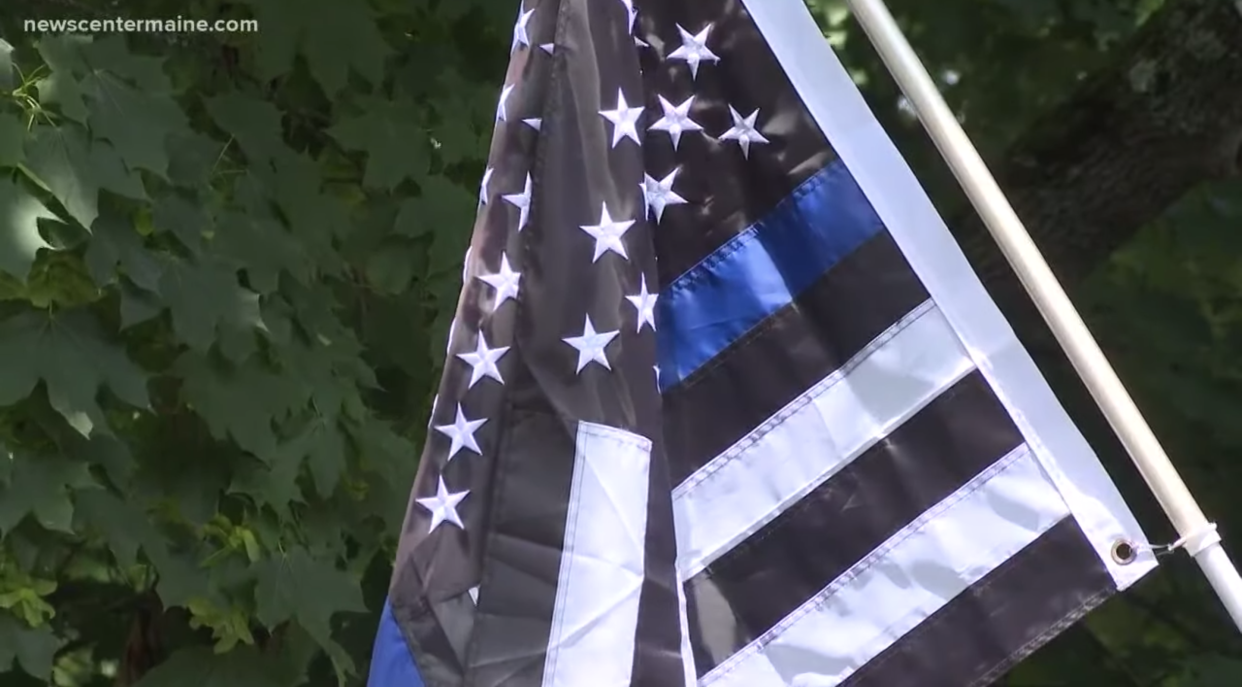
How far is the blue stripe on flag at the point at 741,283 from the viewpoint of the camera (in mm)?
1749

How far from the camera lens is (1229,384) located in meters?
3.56

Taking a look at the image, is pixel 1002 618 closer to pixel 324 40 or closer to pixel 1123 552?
pixel 1123 552

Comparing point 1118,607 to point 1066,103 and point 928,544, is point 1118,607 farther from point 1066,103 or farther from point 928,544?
point 928,544

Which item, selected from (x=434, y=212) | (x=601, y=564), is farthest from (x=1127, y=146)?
(x=601, y=564)

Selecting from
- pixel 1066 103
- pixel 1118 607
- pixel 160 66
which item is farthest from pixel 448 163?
pixel 1118 607

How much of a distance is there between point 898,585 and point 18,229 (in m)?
1.29

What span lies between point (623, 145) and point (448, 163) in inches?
43.4

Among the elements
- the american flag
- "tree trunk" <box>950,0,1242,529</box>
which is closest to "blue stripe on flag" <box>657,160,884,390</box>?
the american flag

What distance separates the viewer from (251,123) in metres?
2.57

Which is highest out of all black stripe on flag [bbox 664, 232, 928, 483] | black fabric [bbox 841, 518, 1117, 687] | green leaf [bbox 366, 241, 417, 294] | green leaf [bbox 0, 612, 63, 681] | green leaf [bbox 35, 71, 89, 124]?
green leaf [bbox 35, 71, 89, 124]

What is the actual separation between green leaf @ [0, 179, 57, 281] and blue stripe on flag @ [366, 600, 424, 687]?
0.79 meters

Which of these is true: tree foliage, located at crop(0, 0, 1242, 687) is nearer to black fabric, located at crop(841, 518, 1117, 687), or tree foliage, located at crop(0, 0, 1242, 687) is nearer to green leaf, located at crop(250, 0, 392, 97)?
green leaf, located at crop(250, 0, 392, 97)

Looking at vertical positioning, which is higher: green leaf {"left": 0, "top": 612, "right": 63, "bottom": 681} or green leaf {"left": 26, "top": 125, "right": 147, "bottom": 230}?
green leaf {"left": 26, "top": 125, "right": 147, "bottom": 230}

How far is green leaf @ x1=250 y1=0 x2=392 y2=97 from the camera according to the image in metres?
2.57
